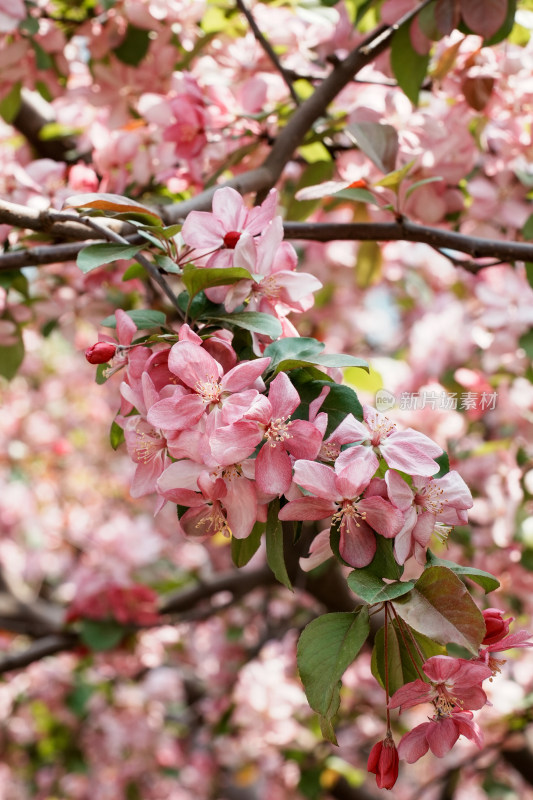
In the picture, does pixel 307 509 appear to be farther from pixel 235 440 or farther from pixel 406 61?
pixel 406 61

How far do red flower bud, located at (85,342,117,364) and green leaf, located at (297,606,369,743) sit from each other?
26 cm

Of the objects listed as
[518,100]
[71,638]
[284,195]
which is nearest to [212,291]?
[518,100]

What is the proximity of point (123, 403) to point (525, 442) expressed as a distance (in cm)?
110

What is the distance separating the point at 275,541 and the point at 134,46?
3.42ft

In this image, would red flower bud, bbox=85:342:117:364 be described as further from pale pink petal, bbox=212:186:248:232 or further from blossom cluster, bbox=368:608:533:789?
blossom cluster, bbox=368:608:533:789

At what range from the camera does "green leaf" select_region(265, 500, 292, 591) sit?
0.52 m

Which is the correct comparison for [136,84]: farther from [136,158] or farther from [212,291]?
[212,291]

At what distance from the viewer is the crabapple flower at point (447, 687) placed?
0.46 meters

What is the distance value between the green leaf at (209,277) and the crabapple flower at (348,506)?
0.17m

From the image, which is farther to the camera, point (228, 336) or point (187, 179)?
point (187, 179)

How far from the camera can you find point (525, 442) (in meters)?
1.48

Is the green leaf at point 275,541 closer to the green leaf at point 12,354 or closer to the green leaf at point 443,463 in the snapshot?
the green leaf at point 443,463

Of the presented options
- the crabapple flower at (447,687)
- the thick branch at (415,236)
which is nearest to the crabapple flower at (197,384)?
the crabapple flower at (447,687)

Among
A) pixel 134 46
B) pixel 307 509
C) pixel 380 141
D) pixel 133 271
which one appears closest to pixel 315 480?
pixel 307 509
